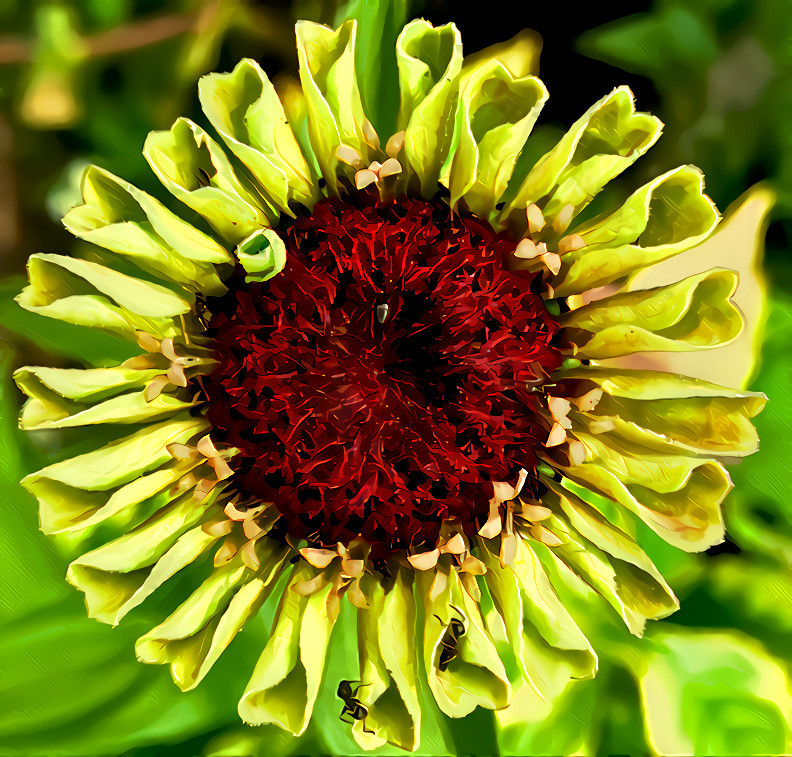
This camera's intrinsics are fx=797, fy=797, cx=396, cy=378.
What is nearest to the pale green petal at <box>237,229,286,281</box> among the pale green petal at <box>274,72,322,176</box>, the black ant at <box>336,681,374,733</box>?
the pale green petal at <box>274,72,322,176</box>

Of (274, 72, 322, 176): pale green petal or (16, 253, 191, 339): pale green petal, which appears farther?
(274, 72, 322, 176): pale green petal

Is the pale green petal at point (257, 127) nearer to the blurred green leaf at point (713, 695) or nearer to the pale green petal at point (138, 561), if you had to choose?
the pale green petal at point (138, 561)

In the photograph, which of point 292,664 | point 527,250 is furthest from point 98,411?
point 527,250

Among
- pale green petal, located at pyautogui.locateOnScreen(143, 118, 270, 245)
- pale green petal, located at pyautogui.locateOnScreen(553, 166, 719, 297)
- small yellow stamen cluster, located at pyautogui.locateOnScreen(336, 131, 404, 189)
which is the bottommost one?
pale green petal, located at pyautogui.locateOnScreen(553, 166, 719, 297)

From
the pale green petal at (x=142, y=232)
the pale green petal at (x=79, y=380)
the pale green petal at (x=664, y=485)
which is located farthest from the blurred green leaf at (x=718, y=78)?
the pale green petal at (x=79, y=380)

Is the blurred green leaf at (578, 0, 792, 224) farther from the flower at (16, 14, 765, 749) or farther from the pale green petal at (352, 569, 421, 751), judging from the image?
the pale green petal at (352, 569, 421, 751)

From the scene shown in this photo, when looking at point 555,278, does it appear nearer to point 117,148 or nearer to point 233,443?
point 233,443

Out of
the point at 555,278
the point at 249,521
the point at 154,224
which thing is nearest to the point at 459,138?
the point at 555,278
